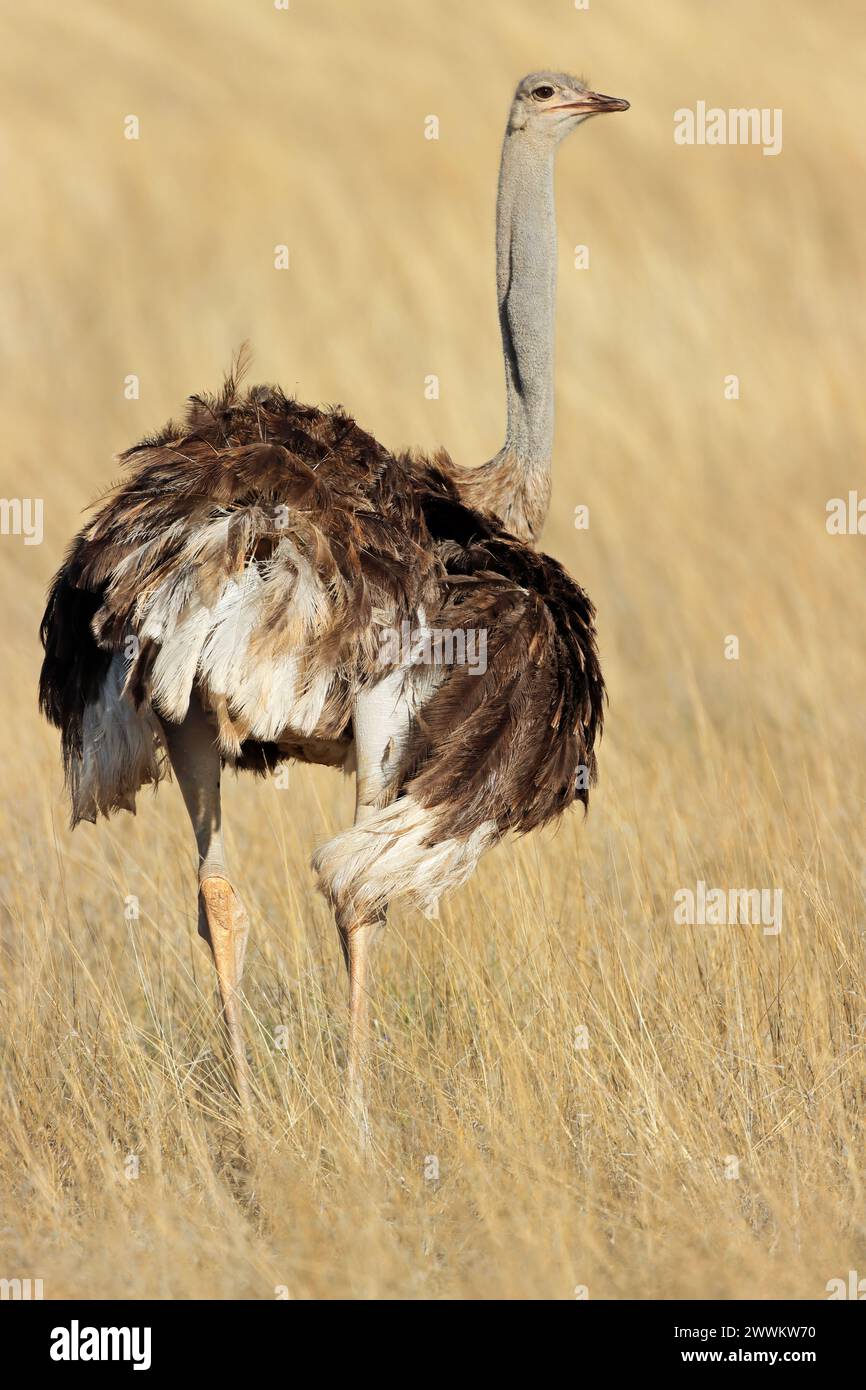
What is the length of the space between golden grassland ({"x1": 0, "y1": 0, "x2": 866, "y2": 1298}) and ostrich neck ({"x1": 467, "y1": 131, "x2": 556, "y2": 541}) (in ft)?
3.77

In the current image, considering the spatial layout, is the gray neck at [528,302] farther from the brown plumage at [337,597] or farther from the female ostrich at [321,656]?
the brown plumage at [337,597]

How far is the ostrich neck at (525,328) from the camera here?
15.1 feet

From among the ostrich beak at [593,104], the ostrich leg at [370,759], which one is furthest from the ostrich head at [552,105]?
the ostrich leg at [370,759]

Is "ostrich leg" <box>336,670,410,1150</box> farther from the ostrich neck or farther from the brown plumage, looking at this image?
the ostrich neck

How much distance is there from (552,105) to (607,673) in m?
3.57

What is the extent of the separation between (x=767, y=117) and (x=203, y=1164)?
38.3ft

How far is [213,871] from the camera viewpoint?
425 centimetres

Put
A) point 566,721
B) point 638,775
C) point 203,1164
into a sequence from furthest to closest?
point 638,775 < point 566,721 < point 203,1164

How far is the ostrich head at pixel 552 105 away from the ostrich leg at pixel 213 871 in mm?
1941

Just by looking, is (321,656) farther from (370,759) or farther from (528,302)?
(528,302)

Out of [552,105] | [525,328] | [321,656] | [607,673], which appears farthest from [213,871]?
[607,673]

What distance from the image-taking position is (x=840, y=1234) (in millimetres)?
3504

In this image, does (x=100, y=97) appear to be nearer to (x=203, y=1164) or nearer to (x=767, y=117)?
(x=767, y=117)

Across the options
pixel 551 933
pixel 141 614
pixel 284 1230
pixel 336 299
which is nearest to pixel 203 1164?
pixel 284 1230
